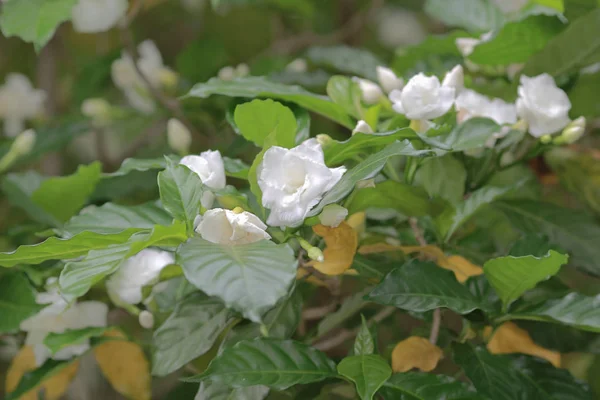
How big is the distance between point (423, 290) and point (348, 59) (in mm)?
509

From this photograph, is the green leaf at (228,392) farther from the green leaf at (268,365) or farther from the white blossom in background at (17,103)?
the white blossom in background at (17,103)

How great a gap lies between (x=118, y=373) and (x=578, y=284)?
2.44 ft

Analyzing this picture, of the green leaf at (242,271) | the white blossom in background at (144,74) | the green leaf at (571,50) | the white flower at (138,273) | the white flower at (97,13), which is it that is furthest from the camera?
the white blossom in background at (144,74)

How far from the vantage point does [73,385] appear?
1.07 metres

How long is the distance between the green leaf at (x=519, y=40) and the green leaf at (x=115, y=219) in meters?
0.41

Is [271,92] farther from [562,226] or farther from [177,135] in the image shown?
[562,226]

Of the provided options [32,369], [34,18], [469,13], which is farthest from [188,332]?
[469,13]

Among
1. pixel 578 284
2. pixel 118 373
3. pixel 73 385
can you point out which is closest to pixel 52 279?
pixel 118 373

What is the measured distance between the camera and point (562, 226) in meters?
0.73

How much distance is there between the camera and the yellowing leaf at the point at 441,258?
2.00ft

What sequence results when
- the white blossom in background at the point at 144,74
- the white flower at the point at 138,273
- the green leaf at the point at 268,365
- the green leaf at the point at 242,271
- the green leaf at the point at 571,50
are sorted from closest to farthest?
the green leaf at the point at 242,271 → the green leaf at the point at 268,365 → the white flower at the point at 138,273 → the green leaf at the point at 571,50 → the white blossom in background at the point at 144,74

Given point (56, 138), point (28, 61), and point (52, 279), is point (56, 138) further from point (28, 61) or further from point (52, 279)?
point (28, 61)

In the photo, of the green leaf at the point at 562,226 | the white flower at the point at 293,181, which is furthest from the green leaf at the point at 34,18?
the green leaf at the point at 562,226

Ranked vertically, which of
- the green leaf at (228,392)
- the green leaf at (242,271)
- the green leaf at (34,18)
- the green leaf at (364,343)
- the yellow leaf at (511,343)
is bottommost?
the yellow leaf at (511,343)
